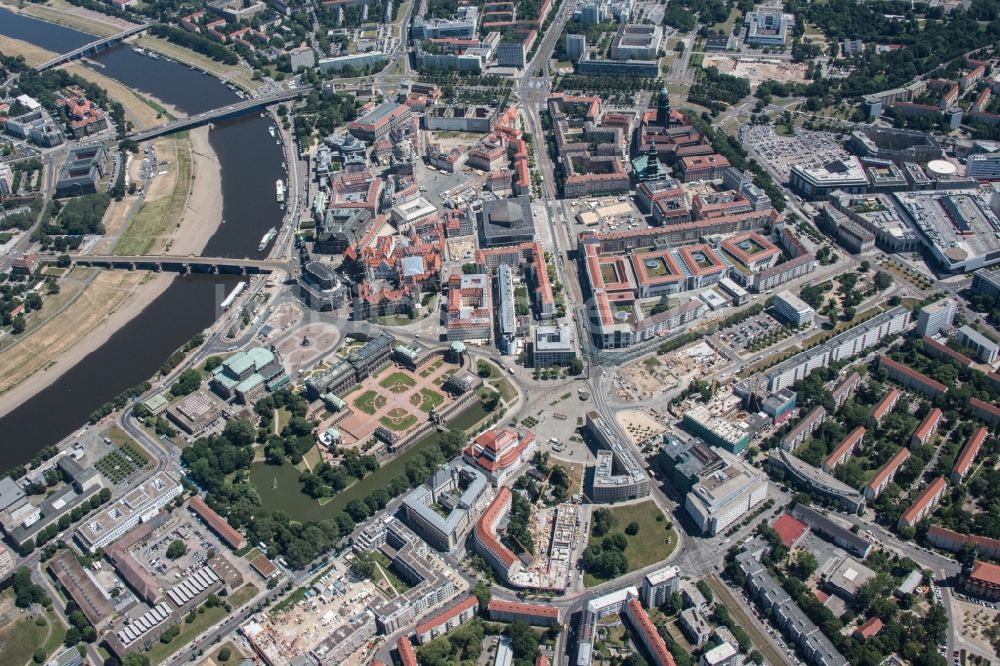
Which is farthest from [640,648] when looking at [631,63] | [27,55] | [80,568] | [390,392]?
[27,55]

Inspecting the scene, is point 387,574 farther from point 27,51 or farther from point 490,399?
point 27,51

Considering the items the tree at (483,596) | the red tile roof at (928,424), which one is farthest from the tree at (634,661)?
the red tile roof at (928,424)

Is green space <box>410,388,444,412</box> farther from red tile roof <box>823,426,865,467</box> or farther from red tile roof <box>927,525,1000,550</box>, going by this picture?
red tile roof <box>927,525,1000,550</box>

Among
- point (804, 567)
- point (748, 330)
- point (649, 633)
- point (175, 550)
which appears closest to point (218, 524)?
point (175, 550)

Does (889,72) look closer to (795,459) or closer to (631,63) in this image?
(631,63)

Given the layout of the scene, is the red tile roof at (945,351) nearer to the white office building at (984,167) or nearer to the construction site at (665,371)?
the construction site at (665,371)

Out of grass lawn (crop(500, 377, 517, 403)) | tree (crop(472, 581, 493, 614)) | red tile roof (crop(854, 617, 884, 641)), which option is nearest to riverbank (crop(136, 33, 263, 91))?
grass lawn (crop(500, 377, 517, 403))
